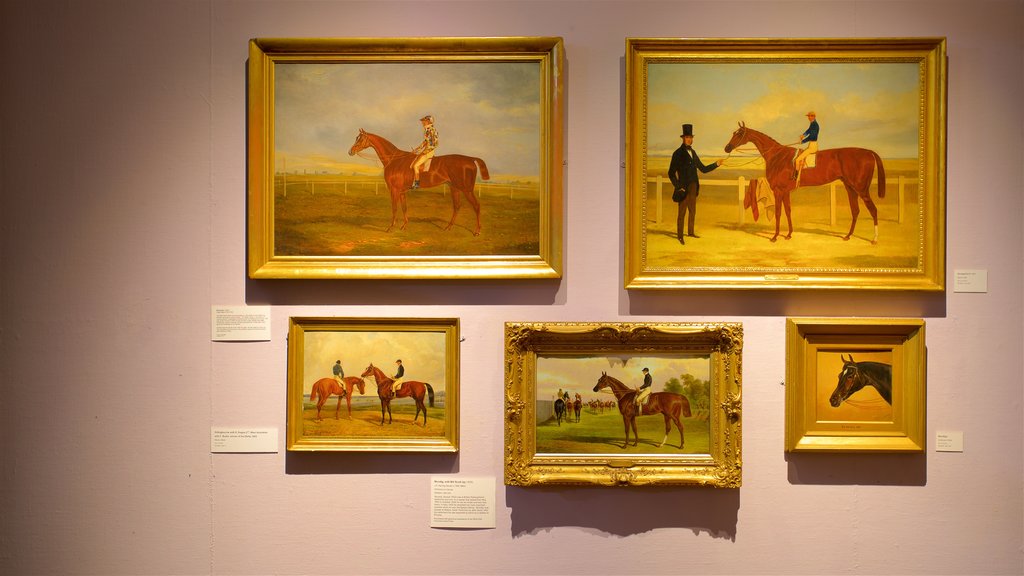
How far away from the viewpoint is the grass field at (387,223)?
104 inches

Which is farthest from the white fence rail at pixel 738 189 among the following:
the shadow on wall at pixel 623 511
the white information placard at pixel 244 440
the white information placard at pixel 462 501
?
the white information placard at pixel 244 440

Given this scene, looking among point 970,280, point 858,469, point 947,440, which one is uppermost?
point 970,280

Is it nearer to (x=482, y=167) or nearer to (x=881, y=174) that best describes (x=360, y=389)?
(x=482, y=167)

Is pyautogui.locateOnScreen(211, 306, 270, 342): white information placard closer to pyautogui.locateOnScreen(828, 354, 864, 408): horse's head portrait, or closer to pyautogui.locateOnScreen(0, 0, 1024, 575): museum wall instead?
pyautogui.locateOnScreen(0, 0, 1024, 575): museum wall

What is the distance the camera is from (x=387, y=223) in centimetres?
264

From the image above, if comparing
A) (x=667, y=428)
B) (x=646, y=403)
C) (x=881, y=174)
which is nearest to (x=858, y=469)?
(x=667, y=428)

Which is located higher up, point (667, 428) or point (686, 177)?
point (686, 177)

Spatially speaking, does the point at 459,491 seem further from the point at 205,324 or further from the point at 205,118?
the point at 205,118

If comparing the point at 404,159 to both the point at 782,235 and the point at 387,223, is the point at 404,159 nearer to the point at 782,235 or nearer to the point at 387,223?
the point at 387,223

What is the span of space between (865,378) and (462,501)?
1589 mm

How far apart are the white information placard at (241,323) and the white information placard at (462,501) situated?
0.87 m

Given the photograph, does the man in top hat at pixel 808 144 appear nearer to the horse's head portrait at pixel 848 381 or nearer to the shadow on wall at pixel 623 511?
the horse's head portrait at pixel 848 381

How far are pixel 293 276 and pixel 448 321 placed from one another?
0.60 metres

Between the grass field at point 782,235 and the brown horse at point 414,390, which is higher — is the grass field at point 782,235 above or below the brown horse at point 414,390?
above
